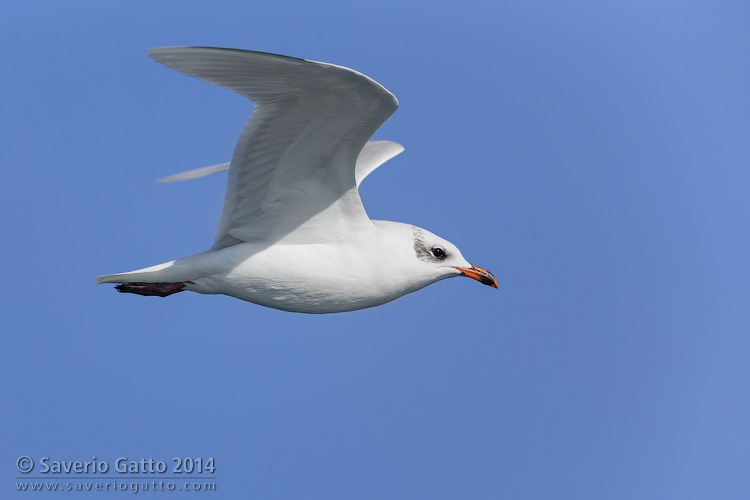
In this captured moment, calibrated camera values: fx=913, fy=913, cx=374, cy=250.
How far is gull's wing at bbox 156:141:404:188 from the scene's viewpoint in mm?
10250

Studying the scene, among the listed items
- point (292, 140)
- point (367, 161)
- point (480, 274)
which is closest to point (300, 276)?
point (292, 140)

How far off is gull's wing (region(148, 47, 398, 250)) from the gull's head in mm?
586

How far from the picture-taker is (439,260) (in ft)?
28.8

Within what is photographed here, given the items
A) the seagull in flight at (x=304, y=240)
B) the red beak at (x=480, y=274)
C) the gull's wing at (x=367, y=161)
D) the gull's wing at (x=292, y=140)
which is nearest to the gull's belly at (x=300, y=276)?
the seagull in flight at (x=304, y=240)

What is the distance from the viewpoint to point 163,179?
1071cm

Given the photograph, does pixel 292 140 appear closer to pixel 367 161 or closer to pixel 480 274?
pixel 480 274

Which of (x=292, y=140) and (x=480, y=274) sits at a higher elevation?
(x=292, y=140)

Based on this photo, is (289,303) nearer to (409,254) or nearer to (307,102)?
(409,254)

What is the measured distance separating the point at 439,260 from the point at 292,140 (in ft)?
6.40

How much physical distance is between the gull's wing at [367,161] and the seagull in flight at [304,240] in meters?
1.67

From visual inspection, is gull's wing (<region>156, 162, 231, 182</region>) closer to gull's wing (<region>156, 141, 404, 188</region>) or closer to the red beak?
gull's wing (<region>156, 141, 404, 188</region>)

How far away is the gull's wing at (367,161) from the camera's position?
10250 mm

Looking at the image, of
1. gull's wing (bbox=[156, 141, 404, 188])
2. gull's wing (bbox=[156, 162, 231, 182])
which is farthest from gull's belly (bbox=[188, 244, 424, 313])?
gull's wing (bbox=[156, 162, 231, 182])

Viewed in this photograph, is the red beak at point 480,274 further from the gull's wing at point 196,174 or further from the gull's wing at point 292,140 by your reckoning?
the gull's wing at point 196,174
